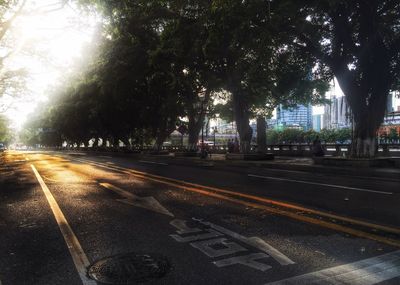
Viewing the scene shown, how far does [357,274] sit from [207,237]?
2235 millimetres

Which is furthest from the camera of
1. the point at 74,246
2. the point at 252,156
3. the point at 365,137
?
the point at 252,156

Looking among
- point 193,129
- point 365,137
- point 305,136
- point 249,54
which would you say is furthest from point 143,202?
point 305,136

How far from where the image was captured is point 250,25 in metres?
18.2

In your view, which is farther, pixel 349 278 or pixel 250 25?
pixel 250 25

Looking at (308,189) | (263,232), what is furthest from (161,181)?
(263,232)

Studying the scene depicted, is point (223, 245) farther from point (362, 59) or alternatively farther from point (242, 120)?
point (242, 120)

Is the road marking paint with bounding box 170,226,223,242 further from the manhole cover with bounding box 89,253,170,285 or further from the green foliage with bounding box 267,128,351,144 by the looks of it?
the green foliage with bounding box 267,128,351,144

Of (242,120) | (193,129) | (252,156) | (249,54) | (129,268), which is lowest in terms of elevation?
(129,268)

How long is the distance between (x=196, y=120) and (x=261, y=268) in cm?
3356

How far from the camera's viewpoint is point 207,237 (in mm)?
6090

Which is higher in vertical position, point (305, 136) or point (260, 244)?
point (305, 136)

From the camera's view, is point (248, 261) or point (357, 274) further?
point (248, 261)

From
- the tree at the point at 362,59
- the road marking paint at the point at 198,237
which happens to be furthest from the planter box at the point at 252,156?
the road marking paint at the point at 198,237

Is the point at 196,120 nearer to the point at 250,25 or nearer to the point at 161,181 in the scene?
the point at 250,25
